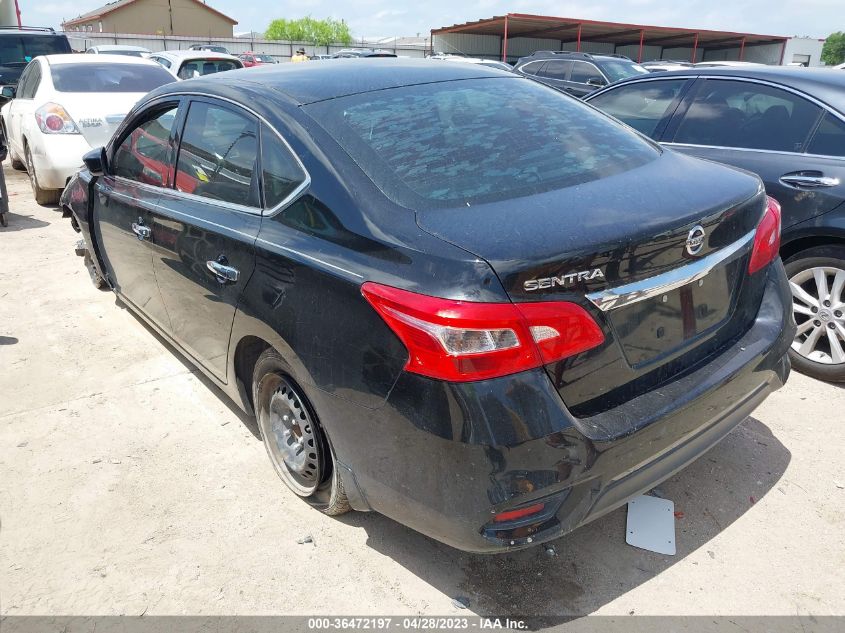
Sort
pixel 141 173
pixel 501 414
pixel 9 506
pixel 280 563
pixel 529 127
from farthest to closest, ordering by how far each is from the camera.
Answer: pixel 141 173 → pixel 9 506 → pixel 529 127 → pixel 280 563 → pixel 501 414

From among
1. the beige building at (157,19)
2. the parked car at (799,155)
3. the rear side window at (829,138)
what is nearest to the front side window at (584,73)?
the parked car at (799,155)

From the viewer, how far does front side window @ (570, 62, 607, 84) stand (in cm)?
1382

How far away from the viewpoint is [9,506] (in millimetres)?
2863

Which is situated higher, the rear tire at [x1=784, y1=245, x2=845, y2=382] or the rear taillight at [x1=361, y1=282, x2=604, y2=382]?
the rear taillight at [x1=361, y1=282, x2=604, y2=382]

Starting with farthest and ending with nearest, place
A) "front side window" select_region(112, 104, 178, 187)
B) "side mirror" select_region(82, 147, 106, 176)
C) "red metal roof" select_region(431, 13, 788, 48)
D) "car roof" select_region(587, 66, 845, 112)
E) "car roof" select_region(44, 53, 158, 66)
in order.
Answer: "red metal roof" select_region(431, 13, 788, 48)
"car roof" select_region(44, 53, 158, 66)
"side mirror" select_region(82, 147, 106, 176)
"car roof" select_region(587, 66, 845, 112)
"front side window" select_region(112, 104, 178, 187)

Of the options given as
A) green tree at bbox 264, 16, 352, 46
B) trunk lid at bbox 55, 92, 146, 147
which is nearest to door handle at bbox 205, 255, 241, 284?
trunk lid at bbox 55, 92, 146, 147

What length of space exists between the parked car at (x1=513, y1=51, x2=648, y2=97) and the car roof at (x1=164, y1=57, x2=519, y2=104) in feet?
34.2

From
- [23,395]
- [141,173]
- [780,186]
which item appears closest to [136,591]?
[23,395]

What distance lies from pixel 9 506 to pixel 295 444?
130 centimetres

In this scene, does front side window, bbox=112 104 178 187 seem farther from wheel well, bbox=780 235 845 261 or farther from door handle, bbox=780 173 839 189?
wheel well, bbox=780 235 845 261

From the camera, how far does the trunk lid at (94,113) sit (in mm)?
7418

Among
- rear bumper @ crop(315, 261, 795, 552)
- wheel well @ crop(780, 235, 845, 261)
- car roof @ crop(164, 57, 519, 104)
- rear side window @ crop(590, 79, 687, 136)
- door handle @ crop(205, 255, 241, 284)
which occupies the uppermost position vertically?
car roof @ crop(164, 57, 519, 104)

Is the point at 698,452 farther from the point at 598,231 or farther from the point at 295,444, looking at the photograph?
the point at 295,444

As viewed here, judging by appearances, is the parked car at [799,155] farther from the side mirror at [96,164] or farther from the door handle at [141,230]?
the side mirror at [96,164]
